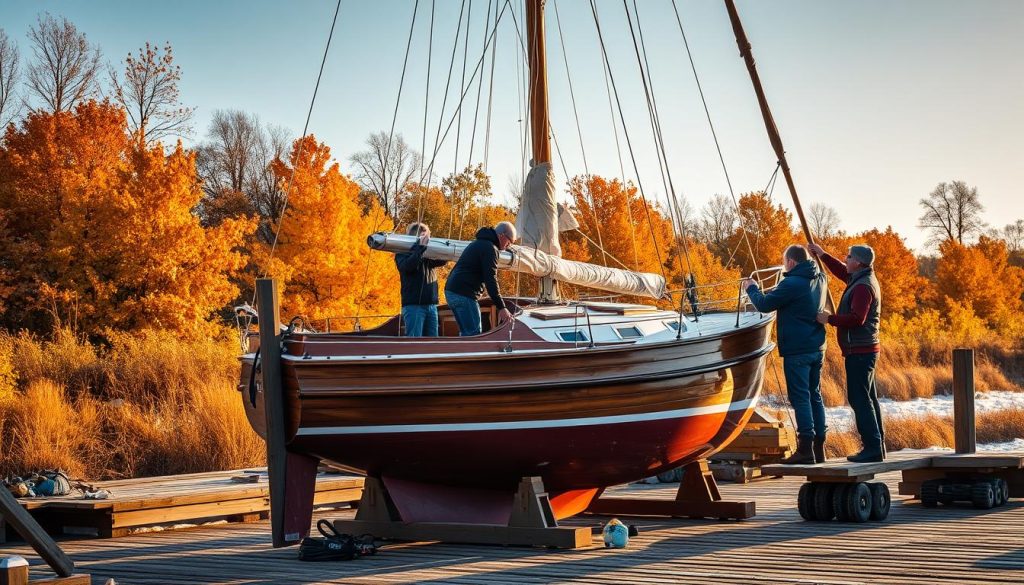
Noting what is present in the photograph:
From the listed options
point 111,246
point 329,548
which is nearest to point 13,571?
point 329,548

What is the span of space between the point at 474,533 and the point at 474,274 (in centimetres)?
199

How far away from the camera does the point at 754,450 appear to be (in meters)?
13.0

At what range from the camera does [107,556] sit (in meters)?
8.12

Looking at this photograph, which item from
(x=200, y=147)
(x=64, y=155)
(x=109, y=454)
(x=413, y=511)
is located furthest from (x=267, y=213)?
(x=413, y=511)

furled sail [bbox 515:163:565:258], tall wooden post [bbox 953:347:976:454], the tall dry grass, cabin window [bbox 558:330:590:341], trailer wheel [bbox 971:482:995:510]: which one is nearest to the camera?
cabin window [bbox 558:330:590:341]

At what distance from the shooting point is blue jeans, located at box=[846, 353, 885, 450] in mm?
8859

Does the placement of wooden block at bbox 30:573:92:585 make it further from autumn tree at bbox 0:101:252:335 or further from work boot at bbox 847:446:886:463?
autumn tree at bbox 0:101:252:335

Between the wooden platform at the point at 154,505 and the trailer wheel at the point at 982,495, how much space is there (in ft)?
18.8

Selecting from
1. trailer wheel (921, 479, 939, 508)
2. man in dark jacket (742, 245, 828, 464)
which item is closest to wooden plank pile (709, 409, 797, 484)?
trailer wheel (921, 479, 939, 508)

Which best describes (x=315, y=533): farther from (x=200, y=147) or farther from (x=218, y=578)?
(x=200, y=147)

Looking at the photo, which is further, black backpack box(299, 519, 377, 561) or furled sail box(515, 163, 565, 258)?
furled sail box(515, 163, 565, 258)

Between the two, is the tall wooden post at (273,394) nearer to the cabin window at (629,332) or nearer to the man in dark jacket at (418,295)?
the man in dark jacket at (418,295)

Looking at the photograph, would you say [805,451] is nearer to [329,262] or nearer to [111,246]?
[111,246]

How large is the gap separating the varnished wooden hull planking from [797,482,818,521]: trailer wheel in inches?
46.9
